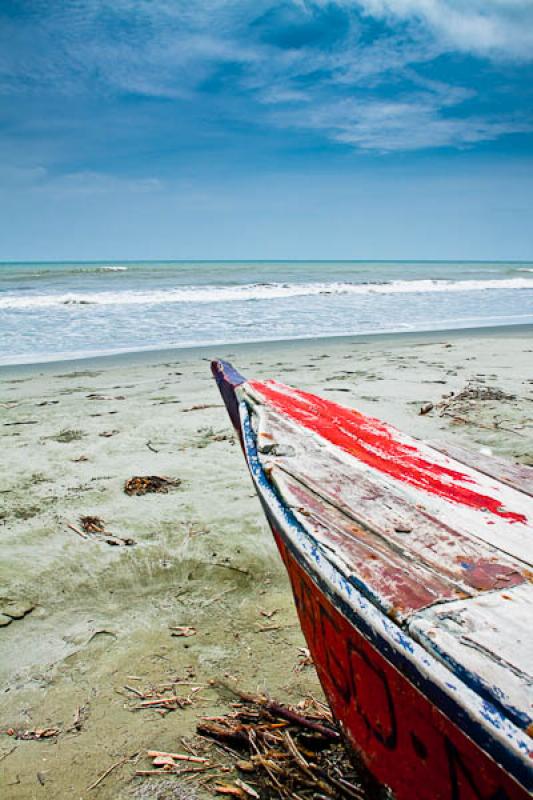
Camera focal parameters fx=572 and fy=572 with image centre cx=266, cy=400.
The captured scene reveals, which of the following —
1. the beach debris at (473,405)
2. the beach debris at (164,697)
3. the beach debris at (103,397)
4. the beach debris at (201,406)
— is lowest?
the beach debris at (164,697)

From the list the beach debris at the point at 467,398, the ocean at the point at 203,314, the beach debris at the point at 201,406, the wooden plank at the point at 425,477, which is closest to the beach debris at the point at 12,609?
the wooden plank at the point at 425,477

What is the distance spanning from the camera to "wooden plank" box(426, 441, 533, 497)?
192 cm

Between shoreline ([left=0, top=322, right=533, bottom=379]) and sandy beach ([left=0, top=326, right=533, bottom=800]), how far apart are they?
2.26 meters

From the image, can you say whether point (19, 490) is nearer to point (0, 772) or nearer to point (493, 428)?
point (0, 772)

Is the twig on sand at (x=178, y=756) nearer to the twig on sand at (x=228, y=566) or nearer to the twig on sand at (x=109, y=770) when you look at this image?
the twig on sand at (x=109, y=770)

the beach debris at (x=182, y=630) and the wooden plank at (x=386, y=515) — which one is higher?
the wooden plank at (x=386, y=515)

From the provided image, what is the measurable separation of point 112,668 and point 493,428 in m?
3.54

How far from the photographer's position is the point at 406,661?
3.27ft

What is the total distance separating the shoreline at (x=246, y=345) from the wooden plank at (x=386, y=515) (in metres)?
6.55

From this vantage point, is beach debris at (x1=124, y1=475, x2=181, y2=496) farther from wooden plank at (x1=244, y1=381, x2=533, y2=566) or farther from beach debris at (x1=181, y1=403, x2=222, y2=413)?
beach debris at (x1=181, y1=403, x2=222, y2=413)

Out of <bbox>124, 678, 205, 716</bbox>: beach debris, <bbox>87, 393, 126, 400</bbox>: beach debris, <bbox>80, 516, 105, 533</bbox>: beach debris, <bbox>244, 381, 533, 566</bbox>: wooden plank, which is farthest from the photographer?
<bbox>87, 393, 126, 400</bbox>: beach debris

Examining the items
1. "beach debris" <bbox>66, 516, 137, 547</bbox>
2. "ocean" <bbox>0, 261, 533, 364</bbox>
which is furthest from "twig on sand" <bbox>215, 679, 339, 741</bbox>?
"ocean" <bbox>0, 261, 533, 364</bbox>

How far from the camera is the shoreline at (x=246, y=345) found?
8.51 meters

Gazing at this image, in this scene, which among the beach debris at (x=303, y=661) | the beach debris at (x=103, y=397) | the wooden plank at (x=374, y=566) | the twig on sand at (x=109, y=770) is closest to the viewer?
the wooden plank at (x=374, y=566)
